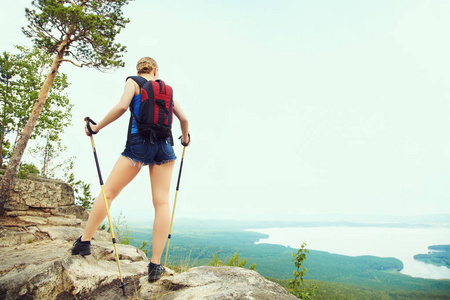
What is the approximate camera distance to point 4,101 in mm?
11961

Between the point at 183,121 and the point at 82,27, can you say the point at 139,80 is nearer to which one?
the point at 183,121

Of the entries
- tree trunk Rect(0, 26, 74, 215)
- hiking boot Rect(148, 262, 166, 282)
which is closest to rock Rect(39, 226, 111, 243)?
tree trunk Rect(0, 26, 74, 215)

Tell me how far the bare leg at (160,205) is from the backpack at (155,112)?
1.31 ft

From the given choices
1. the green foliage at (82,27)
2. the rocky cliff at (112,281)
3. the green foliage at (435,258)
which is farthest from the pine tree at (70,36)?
the green foliage at (435,258)

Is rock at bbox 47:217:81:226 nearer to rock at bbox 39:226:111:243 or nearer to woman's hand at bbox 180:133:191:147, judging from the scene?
rock at bbox 39:226:111:243

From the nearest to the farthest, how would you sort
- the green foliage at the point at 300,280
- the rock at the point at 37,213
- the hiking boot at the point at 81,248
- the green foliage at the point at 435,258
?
the hiking boot at the point at 81,248 < the green foliage at the point at 300,280 < the rock at the point at 37,213 < the green foliage at the point at 435,258

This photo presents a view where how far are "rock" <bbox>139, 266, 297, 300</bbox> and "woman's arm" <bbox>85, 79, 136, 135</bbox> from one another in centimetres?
189

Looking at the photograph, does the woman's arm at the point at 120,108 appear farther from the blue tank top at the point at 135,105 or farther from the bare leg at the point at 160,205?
the bare leg at the point at 160,205

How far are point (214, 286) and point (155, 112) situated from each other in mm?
1960

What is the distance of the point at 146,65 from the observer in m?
3.22

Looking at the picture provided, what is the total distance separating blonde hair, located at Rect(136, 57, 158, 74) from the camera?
322 centimetres

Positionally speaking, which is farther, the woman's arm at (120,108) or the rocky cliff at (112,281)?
the woman's arm at (120,108)

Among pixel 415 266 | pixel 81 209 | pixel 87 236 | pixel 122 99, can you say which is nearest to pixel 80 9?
pixel 81 209

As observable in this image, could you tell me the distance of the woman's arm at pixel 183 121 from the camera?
3.30m
